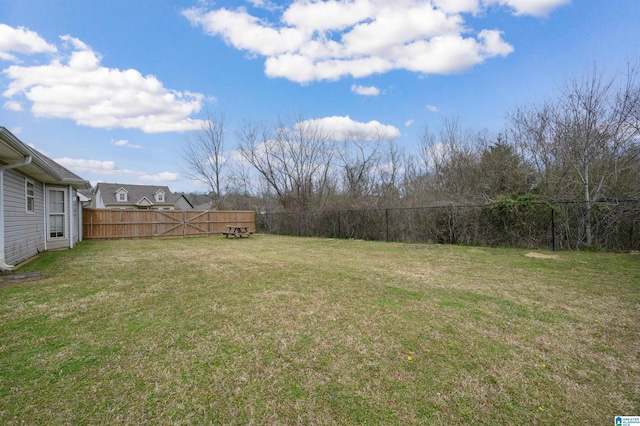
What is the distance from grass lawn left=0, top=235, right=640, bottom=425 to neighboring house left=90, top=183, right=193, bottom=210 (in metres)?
30.7

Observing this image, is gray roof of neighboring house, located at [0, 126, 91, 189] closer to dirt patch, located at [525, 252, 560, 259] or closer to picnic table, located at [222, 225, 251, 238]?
picnic table, located at [222, 225, 251, 238]

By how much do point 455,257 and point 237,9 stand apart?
10145 mm

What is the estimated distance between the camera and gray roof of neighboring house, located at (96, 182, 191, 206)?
31.2m

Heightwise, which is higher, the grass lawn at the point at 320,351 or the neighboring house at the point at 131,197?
the neighboring house at the point at 131,197

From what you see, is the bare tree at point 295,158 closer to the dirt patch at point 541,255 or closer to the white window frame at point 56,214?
the white window frame at point 56,214

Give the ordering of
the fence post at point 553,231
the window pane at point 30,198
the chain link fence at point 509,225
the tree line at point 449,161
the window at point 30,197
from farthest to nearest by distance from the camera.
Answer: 1. the tree line at point 449,161
2. the fence post at point 553,231
3. the chain link fence at point 509,225
4. the window pane at point 30,198
5. the window at point 30,197

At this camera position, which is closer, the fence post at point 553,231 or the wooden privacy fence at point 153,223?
the fence post at point 553,231

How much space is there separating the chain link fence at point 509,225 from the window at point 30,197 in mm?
11434

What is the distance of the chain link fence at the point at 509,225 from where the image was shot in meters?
8.50

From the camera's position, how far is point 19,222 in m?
7.38

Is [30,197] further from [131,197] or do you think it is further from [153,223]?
[131,197]

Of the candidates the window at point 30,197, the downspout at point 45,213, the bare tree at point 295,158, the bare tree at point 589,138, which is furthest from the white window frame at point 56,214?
the bare tree at point 589,138

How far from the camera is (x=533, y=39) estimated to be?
31.2ft

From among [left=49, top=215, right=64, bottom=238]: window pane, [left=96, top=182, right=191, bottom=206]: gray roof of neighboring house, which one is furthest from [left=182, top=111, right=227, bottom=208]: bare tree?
[left=49, top=215, right=64, bottom=238]: window pane
